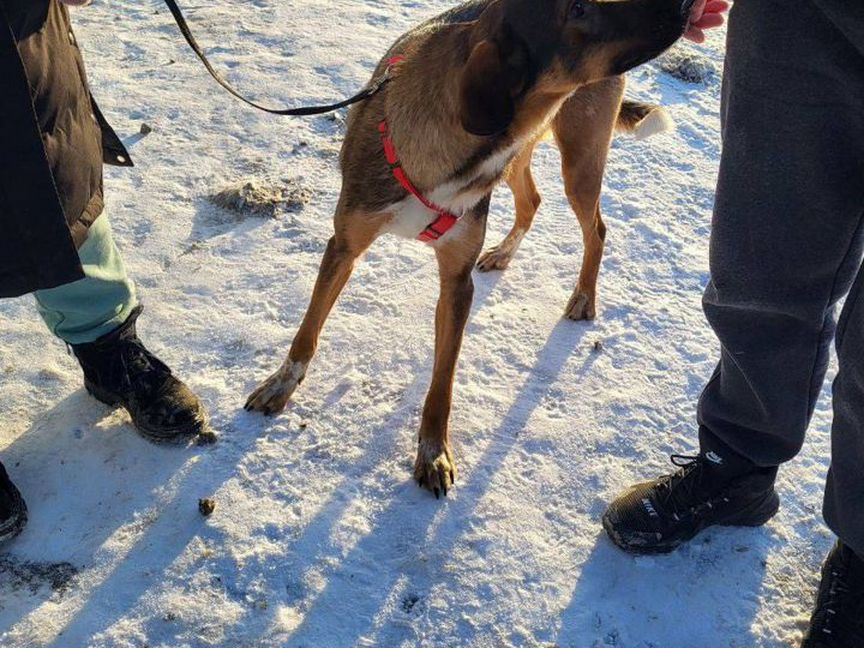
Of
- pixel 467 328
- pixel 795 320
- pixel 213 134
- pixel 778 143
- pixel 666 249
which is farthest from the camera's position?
pixel 213 134

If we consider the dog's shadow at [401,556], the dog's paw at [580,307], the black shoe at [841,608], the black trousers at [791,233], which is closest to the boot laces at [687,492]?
the black trousers at [791,233]

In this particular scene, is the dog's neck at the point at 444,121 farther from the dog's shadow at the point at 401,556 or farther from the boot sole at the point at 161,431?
the boot sole at the point at 161,431

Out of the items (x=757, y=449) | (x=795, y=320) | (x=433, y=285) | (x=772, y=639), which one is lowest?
(x=772, y=639)

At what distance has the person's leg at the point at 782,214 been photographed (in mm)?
1818

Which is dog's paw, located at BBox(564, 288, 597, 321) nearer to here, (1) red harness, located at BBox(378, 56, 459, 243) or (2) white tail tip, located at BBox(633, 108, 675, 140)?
(2) white tail tip, located at BBox(633, 108, 675, 140)

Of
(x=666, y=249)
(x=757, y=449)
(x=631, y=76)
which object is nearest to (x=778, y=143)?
(x=757, y=449)

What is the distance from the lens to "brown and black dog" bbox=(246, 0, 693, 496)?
2.28m

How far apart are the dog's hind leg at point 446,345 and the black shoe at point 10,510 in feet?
4.20

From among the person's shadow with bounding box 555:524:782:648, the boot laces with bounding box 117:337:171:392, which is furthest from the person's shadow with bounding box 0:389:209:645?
the person's shadow with bounding box 555:524:782:648

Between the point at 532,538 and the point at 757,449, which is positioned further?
the point at 532,538

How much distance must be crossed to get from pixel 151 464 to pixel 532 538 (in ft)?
4.41

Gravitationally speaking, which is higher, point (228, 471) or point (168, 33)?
point (168, 33)

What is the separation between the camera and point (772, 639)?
2.34m

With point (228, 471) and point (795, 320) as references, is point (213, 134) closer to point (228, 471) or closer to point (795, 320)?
point (228, 471)
